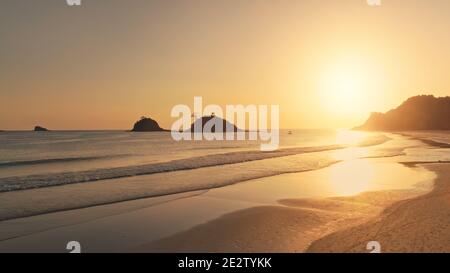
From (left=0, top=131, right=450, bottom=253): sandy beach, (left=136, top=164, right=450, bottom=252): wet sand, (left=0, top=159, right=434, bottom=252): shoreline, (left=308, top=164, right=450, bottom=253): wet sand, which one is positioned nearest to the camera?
(left=308, top=164, right=450, bottom=253): wet sand

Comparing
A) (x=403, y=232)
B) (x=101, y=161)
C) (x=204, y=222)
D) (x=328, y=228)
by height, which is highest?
(x=403, y=232)

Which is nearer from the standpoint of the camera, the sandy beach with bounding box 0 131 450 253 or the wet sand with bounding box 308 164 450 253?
the wet sand with bounding box 308 164 450 253

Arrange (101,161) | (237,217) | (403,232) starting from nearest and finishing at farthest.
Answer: (403,232) < (237,217) < (101,161)

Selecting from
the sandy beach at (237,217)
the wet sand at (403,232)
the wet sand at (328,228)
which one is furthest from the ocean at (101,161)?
the wet sand at (403,232)

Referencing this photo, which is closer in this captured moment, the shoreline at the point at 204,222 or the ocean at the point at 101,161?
the shoreline at the point at 204,222

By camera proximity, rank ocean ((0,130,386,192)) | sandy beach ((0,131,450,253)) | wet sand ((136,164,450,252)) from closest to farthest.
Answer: wet sand ((136,164,450,252)), sandy beach ((0,131,450,253)), ocean ((0,130,386,192))

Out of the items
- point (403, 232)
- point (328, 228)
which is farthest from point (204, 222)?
point (403, 232)

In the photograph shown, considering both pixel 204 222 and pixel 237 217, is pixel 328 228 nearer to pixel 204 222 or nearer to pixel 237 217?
pixel 237 217

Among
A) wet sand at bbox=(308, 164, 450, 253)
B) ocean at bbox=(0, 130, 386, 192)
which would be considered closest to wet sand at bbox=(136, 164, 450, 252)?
wet sand at bbox=(308, 164, 450, 253)

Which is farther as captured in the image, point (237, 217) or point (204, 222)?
point (237, 217)

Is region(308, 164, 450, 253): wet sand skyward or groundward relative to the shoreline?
skyward

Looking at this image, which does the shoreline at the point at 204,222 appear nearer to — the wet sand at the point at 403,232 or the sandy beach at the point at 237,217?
the sandy beach at the point at 237,217

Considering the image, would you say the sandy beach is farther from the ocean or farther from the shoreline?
the ocean

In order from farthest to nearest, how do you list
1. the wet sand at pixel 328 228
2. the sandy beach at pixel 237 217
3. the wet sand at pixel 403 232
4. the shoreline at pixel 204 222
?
the shoreline at pixel 204 222
the sandy beach at pixel 237 217
the wet sand at pixel 328 228
the wet sand at pixel 403 232
